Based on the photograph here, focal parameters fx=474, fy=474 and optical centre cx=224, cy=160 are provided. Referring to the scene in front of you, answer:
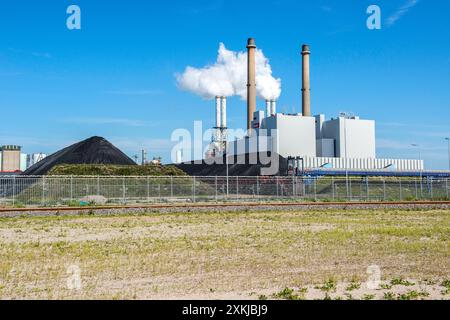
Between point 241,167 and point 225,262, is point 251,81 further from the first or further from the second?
point 225,262

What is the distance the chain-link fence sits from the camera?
3456 centimetres

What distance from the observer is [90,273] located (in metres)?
10.7

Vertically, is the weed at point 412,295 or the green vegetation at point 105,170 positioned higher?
the green vegetation at point 105,170

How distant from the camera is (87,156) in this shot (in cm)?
6844

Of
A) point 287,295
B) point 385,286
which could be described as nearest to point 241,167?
point 385,286

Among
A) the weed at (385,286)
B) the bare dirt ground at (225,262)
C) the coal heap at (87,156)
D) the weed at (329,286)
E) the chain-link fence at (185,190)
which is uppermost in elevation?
the coal heap at (87,156)

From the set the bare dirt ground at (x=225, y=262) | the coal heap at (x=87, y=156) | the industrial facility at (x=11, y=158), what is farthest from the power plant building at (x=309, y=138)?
the industrial facility at (x=11, y=158)

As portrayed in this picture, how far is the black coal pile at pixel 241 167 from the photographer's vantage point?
230ft

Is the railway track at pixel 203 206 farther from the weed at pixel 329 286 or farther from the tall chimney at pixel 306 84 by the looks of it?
the tall chimney at pixel 306 84

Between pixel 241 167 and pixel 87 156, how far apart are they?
23154 mm

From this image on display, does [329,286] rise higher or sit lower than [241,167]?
lower

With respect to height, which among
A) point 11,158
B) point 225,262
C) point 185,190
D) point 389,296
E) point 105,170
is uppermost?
point 11,158
